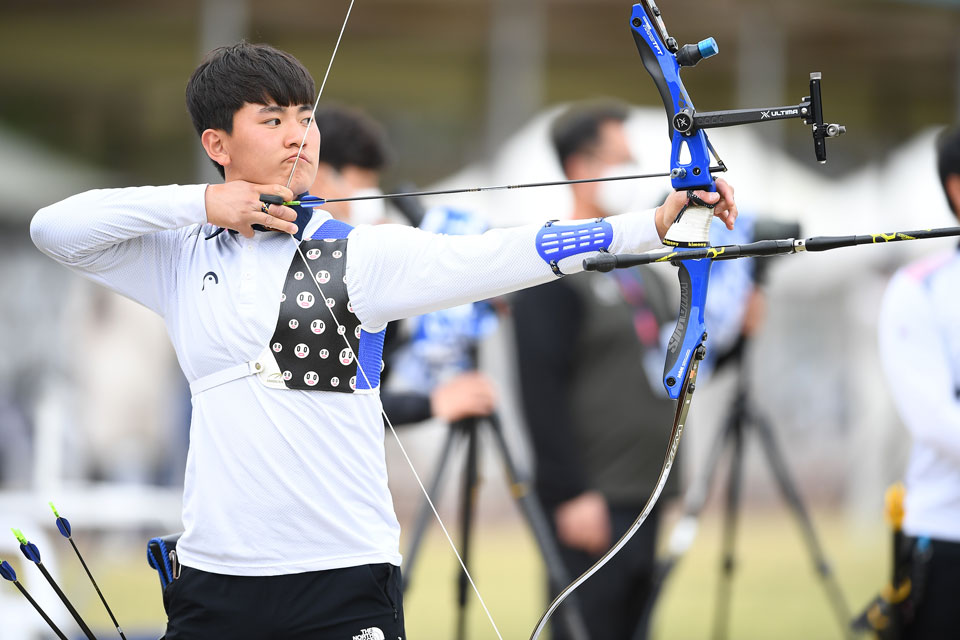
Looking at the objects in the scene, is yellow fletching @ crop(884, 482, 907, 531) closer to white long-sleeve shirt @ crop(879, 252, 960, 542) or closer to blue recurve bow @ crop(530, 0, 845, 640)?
white long-sleeve shirt @ crop(879, 252, 960, 542)

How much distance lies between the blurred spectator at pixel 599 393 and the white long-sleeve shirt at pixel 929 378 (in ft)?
2.48

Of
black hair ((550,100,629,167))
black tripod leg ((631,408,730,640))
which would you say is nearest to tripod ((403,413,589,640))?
black tripod leg ((631,408,730,640))

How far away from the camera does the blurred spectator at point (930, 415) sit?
8.24 feet

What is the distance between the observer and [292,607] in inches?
65.7

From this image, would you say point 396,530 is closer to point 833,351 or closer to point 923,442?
point 923,442

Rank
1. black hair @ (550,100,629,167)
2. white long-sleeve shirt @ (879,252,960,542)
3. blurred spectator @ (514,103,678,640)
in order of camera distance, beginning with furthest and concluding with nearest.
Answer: black hair @ (550,100,629,167) < blurred spectator @ (514,103,678,640) < white long-sleeve shirt @ (879,252,960,542)

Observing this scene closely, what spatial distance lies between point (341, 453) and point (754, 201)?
7486mm

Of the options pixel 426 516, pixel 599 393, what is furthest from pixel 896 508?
pixel 426 516

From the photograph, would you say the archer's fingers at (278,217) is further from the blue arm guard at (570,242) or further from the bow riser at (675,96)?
the bow riser at (675,96)

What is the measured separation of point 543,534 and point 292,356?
170 centimetres

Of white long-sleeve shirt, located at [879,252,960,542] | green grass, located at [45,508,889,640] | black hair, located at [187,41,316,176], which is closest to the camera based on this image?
black hair, located at [187,41,316,176]

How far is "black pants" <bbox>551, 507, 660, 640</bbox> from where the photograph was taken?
313 cm

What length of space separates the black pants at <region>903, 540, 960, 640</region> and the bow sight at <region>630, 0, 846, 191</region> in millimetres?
1199

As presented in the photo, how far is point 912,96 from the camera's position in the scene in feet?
31.6
